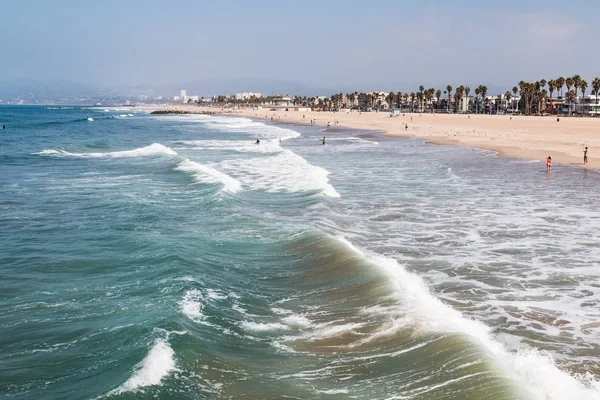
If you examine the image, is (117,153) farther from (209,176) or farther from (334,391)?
(334,391)

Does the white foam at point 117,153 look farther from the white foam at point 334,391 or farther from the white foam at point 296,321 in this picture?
the white foam at point 334,391

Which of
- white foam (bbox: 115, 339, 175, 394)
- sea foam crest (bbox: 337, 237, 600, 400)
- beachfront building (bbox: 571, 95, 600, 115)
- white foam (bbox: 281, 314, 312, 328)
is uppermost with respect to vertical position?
beachfront building (bbox: 571, 95, 600, 115)

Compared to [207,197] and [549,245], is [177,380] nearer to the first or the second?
[549,245]

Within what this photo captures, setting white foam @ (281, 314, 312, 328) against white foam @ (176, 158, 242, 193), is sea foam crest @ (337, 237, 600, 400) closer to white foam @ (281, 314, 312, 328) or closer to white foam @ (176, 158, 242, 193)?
white foam @ (281, 314, 312, 328)

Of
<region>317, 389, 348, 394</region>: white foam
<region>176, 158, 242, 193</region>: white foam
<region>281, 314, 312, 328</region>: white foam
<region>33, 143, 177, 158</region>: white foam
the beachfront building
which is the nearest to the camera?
<region>317, 389, 348, 394</region>: white foam

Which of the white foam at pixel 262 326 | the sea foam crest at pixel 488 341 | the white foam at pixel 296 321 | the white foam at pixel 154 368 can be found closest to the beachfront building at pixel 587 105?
the sea foam crest at pixel 488 341

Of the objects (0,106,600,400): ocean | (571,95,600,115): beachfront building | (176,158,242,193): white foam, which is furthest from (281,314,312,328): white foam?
(571,95,600,115): beachfront building

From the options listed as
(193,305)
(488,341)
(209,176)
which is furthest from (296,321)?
(209,176)
